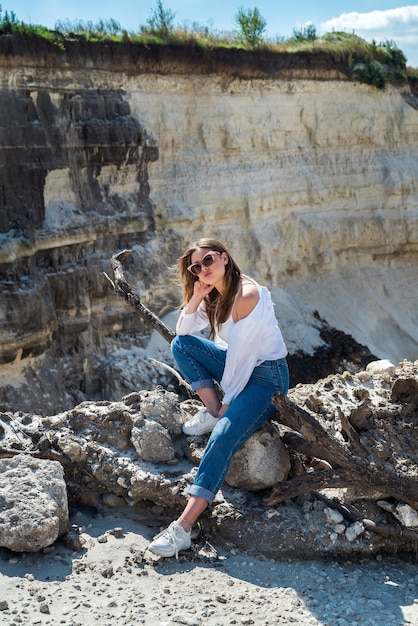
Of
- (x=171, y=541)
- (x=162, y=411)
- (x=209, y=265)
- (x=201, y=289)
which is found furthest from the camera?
(x=162, y=411)

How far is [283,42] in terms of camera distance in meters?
16.7

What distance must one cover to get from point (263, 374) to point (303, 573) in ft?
3.67

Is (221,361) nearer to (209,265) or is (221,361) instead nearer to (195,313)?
(195,313)

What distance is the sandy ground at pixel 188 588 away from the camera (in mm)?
3648

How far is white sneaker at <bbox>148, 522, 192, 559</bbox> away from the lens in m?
4.05

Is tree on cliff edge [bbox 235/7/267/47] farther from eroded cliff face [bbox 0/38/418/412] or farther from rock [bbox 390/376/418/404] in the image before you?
rock [bbox 390/376/418/404]

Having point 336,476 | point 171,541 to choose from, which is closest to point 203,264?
point 336,476

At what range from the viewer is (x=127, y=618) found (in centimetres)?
361

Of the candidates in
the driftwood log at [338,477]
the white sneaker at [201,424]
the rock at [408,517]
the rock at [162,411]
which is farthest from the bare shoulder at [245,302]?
the rock at [408,517]

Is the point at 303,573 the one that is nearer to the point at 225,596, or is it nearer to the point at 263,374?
the point at 225,596

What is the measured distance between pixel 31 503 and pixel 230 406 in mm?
1211

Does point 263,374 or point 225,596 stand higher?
point 263,374

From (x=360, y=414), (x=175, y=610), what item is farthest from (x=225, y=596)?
(x=360, y=414)

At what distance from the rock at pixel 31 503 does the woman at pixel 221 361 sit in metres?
0.57
